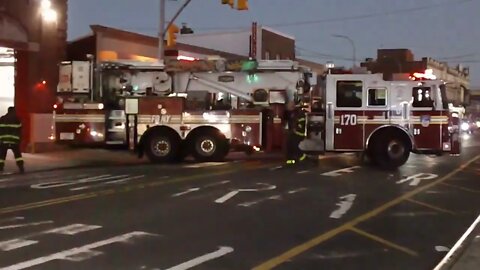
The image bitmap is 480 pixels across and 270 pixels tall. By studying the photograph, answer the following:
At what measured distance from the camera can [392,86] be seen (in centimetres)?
2058

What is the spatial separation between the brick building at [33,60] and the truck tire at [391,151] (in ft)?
37.7

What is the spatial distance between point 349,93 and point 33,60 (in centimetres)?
1083

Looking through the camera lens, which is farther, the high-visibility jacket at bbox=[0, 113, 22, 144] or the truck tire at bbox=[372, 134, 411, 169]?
the truck tire at bbox=[372, 134, 411, 169]

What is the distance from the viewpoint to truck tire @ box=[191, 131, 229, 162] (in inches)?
843

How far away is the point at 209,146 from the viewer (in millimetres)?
21453

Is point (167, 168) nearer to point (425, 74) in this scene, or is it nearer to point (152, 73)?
point (152, 73)

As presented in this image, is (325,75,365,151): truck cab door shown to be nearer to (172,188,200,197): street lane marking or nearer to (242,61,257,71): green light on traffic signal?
(242,61,257,71): green light on traffic signal

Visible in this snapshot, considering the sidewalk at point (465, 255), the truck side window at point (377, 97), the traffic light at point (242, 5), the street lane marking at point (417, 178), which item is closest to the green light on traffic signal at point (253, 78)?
the traffic light at point (242, 5)

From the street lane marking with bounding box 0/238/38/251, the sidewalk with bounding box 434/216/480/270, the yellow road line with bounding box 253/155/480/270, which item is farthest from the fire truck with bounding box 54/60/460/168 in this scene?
the street lane marking with bounding box 0/238/38/251

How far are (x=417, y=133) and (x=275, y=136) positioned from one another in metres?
3.99

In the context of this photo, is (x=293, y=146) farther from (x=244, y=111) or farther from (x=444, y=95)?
(x=444, y=95)

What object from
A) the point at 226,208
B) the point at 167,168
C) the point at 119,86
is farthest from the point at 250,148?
the point at 226,208

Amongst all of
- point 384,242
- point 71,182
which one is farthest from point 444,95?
point 384,242

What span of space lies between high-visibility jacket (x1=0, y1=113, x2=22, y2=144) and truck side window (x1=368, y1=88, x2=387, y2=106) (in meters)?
9.46
